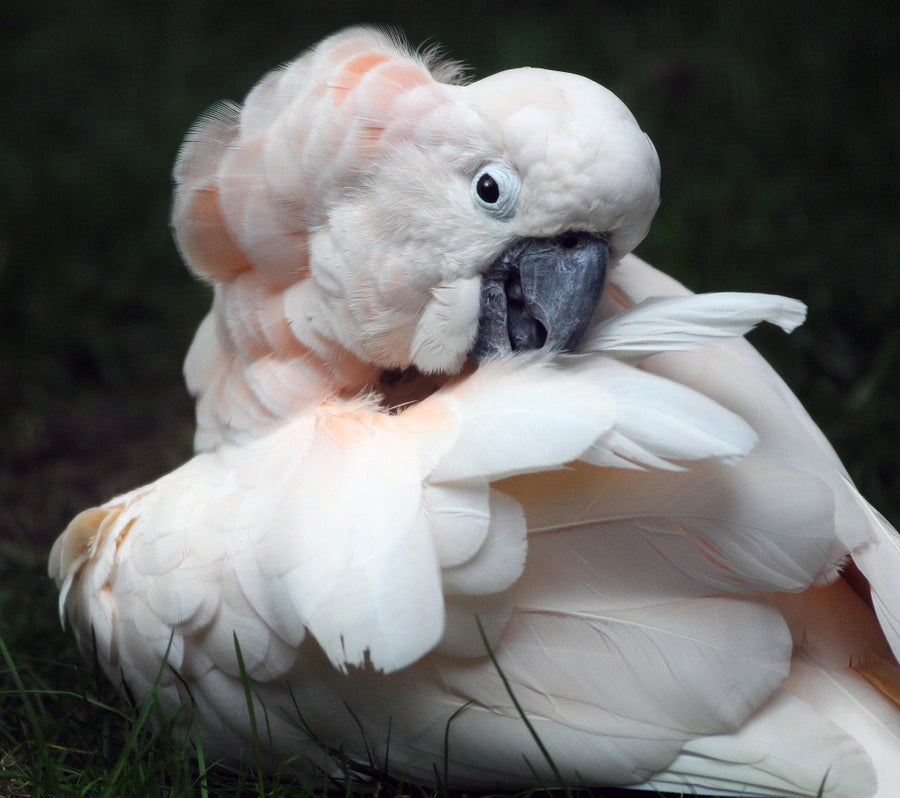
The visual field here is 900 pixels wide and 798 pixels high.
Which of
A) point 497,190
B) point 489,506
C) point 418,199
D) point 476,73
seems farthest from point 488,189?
point 476,73

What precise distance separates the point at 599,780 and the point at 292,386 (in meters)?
0.89

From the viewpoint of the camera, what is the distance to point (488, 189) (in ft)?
6.13

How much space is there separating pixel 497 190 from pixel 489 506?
54 cm

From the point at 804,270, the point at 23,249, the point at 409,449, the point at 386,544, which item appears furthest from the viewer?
the point at 23,249

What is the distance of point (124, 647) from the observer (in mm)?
2020

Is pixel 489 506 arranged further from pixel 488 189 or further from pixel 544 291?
pixel 488 189

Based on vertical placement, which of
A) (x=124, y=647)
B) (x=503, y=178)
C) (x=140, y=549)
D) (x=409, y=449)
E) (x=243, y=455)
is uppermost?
(x=503, y=178)

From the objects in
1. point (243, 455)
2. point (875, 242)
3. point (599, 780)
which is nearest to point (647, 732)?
point (599, 780)

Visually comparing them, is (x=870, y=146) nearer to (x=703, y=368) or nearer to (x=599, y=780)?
(x=703, y=368)

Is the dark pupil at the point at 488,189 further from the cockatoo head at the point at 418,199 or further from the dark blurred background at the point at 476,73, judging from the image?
the dark blurred background at the point at 476,73

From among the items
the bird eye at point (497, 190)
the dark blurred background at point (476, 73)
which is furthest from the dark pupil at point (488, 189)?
the dark blurred background at point (476, 73)

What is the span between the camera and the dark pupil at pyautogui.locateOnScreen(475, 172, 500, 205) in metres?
1.86

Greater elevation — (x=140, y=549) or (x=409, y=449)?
(x=409, y=449)

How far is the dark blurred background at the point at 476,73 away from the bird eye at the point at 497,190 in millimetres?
1372
